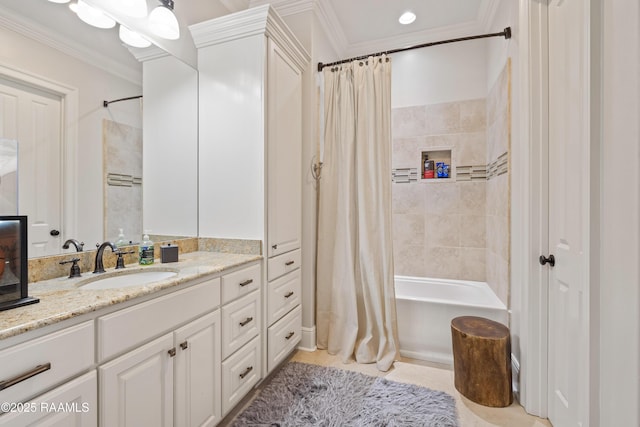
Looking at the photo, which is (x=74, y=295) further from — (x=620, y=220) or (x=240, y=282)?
(x=620, y=220)

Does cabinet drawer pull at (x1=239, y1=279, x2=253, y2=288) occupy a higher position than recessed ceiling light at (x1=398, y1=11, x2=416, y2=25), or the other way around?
recessed ceiling light at (x1=398, y1=11, x2=416, y2=25)

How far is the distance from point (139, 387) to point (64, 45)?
4.84 feet

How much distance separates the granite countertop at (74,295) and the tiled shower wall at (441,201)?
205 centimetres

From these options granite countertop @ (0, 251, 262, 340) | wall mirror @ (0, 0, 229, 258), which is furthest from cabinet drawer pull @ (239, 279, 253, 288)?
wall mirror @ (0, 0, 229, 258)

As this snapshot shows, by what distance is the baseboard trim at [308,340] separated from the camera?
2.29m

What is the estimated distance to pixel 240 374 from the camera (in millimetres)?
1558

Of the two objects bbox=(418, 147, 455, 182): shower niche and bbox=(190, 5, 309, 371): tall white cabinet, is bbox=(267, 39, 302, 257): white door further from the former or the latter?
Result: bbox=(418, 147, 455, 182): shower niche

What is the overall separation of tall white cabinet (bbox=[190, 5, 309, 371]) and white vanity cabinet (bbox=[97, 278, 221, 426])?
0.47 meters

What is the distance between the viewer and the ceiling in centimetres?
122

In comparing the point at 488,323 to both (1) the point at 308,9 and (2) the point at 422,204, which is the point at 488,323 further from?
(1) the point at 308,9

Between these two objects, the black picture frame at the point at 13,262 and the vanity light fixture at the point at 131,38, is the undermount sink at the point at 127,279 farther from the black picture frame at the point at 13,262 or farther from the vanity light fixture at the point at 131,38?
the vanity light fixture at the point at 131,38

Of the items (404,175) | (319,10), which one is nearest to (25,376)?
(319,10)

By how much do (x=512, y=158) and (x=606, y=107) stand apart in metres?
1.16

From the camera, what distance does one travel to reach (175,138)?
6.07ft
